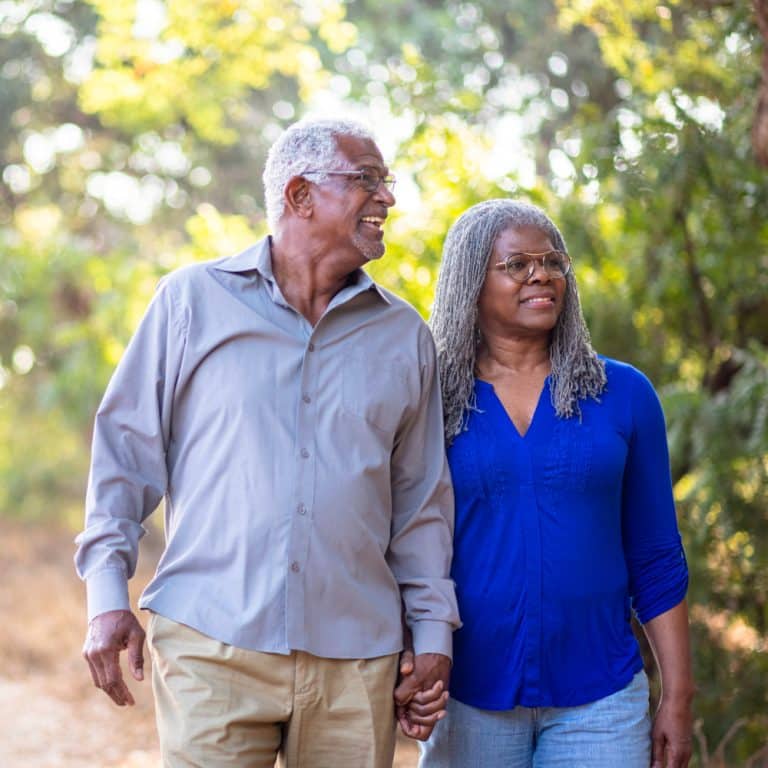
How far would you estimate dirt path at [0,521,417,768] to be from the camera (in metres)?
6.84

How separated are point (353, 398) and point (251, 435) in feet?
0.86

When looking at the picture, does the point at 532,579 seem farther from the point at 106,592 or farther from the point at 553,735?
the point at 106,592

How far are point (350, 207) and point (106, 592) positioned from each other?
1.07 metres

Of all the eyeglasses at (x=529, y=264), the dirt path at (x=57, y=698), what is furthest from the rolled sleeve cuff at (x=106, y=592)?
the dirt path at (x=57, y=698)

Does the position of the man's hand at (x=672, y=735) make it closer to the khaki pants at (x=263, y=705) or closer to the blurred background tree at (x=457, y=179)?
the khaki pants at (x=263, y=705)

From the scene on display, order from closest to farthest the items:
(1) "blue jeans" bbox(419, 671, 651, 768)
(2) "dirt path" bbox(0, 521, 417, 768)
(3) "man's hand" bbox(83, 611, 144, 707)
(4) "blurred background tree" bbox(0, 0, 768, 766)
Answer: (3) "man's hand" bbox(83, 611, 144, 707), (1) "blue jeans" bbox(419, 671, 651, 768), (4) "blurred background tree" bbox(0, 0, 768, 766), (2) "dirt path" bbox(0, 521, 417, 768)

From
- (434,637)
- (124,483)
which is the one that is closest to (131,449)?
(124,483)

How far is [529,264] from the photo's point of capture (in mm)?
3125

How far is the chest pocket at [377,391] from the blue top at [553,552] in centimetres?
19

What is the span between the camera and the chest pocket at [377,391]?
296cm

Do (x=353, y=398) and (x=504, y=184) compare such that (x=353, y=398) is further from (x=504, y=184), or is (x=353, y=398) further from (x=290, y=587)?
(x=504, y=184)

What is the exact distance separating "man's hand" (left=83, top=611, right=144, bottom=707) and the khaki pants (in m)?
0.07

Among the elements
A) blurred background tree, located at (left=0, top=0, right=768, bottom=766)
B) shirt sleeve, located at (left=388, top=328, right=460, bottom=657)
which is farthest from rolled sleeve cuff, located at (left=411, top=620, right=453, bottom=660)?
blurred background tree, located at (left=0, top=0, right=768, bottom=766)

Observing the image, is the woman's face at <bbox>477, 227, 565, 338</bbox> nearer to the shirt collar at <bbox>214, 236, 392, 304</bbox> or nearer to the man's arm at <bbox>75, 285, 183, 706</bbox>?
the shirt collar at <bbox>214, 236, 392, 304</bbox>
